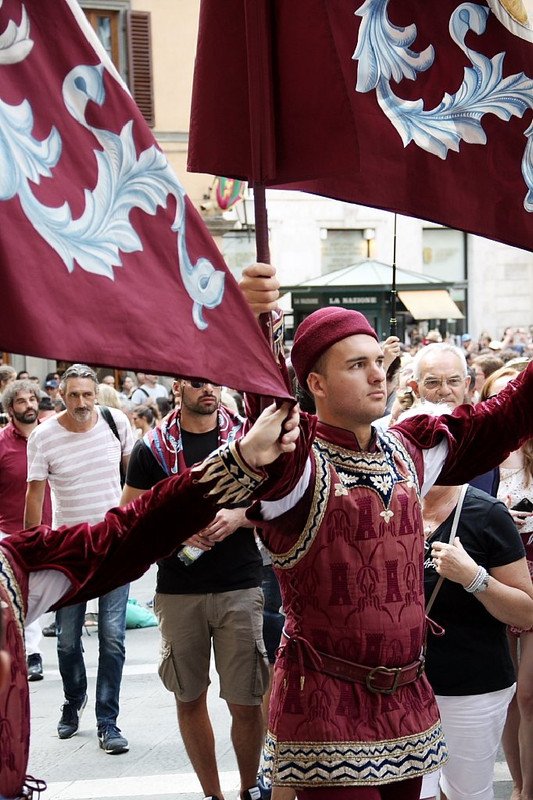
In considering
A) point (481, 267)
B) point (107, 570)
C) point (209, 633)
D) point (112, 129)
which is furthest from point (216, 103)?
point (481, 267)

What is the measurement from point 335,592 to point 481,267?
3345 cm

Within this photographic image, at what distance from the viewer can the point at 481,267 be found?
36219 millimetres

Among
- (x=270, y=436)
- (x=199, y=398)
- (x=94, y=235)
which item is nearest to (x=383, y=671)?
(x=270, y=436)

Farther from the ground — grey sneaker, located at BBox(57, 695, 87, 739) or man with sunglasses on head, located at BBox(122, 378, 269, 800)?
man with sunglasses on head, located at BBox(122, 378, 269, 800)

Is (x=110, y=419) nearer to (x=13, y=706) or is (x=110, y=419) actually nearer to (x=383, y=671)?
(x=383, y=671)

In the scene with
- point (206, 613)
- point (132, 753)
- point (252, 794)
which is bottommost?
point (132, 753)

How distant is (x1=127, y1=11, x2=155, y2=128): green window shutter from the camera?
24.3 m

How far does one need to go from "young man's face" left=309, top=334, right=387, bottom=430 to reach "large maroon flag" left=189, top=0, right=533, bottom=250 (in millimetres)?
474

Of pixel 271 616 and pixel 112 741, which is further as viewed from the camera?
pixel 112 741

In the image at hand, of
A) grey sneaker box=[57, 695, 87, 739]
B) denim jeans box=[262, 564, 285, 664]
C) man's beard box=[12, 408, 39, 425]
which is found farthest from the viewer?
man's beard box=[12, 408, 39, 425]

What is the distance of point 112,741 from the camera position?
6.73 metres

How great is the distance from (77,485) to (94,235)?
4.65m

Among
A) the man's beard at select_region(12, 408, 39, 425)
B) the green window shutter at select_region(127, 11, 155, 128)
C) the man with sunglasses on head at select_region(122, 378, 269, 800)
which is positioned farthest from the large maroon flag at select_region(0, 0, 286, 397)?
the green window shutter at select_region(127, 11, 155, 128)

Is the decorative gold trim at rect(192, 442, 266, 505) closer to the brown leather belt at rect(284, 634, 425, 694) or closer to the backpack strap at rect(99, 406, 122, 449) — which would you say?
the brown leather belt at rect(284, 634, 425, 694)
